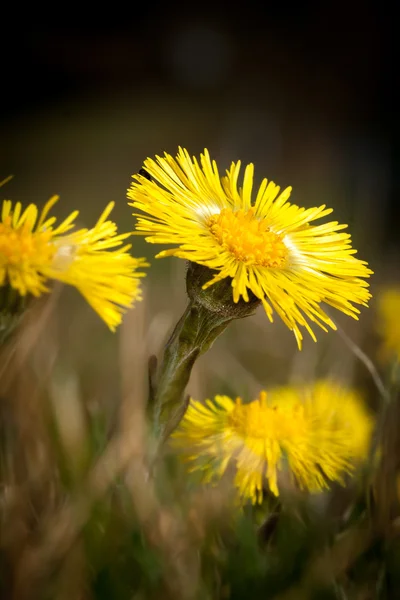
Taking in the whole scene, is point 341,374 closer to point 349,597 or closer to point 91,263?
point 349,597

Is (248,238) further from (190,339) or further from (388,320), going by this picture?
(388,320)

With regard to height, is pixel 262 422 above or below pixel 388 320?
below

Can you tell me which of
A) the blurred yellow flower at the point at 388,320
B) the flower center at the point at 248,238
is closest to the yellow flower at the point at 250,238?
the flower center at the point at 248,238

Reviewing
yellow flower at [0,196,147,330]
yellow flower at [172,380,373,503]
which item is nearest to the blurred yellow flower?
yellow flower at [172,380,373,503]

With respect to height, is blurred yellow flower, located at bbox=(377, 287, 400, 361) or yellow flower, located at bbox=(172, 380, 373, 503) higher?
blurred yellow flower, located at bbox=(377, 287, 400, 361)

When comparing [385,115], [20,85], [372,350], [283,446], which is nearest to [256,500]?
[283,446]

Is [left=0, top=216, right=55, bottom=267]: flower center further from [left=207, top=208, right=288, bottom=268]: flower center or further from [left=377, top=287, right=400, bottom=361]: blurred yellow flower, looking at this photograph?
[left=377, top=287, right=400, bottom=361]: blurred yellow flower

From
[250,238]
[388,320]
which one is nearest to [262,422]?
[250,238]

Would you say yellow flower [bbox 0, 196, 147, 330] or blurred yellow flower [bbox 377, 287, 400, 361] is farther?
blurred yellow flower [bbox 377, 287, 400, 361]
